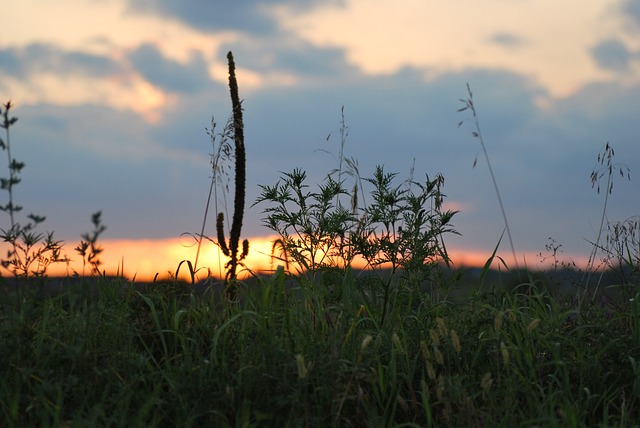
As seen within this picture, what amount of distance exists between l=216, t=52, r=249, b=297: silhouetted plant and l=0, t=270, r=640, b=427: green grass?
1.09ft

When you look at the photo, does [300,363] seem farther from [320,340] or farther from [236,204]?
[236,204]

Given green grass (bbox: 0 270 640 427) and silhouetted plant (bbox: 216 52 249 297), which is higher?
silhouetted plant (bbox: 216 52 249 297)

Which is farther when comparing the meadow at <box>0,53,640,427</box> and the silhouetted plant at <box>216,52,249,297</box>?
the silhouetted plant at <box>216,52,249,297</box>

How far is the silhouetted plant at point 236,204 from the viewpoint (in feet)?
18.0

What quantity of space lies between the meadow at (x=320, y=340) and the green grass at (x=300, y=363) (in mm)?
16

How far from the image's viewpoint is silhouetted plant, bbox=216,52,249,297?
5.50m

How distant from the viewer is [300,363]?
3295mm

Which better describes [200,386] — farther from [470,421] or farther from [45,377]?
[470,421]

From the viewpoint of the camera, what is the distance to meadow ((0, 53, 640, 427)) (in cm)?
371

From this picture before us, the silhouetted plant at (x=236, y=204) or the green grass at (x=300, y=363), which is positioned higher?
the silhouetted plant at (x=236, y=204)

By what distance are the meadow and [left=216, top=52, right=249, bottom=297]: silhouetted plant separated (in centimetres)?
1

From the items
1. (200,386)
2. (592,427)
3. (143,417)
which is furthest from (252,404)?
(592,427)

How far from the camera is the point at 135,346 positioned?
468 centimetres

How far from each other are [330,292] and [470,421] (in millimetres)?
1935
